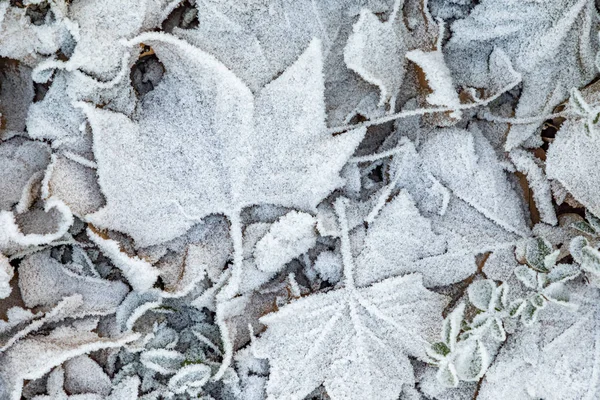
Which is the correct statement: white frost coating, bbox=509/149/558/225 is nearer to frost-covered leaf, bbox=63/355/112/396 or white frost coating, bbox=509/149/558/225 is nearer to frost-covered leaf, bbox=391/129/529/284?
frost-covered leaf, bbox=391/129/529/284

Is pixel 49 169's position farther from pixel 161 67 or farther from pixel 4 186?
pixel 161 67

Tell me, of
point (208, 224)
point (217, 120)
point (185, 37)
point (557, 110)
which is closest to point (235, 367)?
point (208, 224)

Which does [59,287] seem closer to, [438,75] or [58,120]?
[58,120]

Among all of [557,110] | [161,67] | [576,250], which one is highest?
[161,67]

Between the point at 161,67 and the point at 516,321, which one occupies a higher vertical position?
the point at 161,67

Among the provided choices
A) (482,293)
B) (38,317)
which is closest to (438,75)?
(482,293)

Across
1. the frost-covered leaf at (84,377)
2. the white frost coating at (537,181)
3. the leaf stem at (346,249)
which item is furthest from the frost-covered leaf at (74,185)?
the white frost coating at (537,181)

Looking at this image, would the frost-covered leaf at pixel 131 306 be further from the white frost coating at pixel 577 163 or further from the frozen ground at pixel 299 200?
the white frost coating at pixel 577 163
